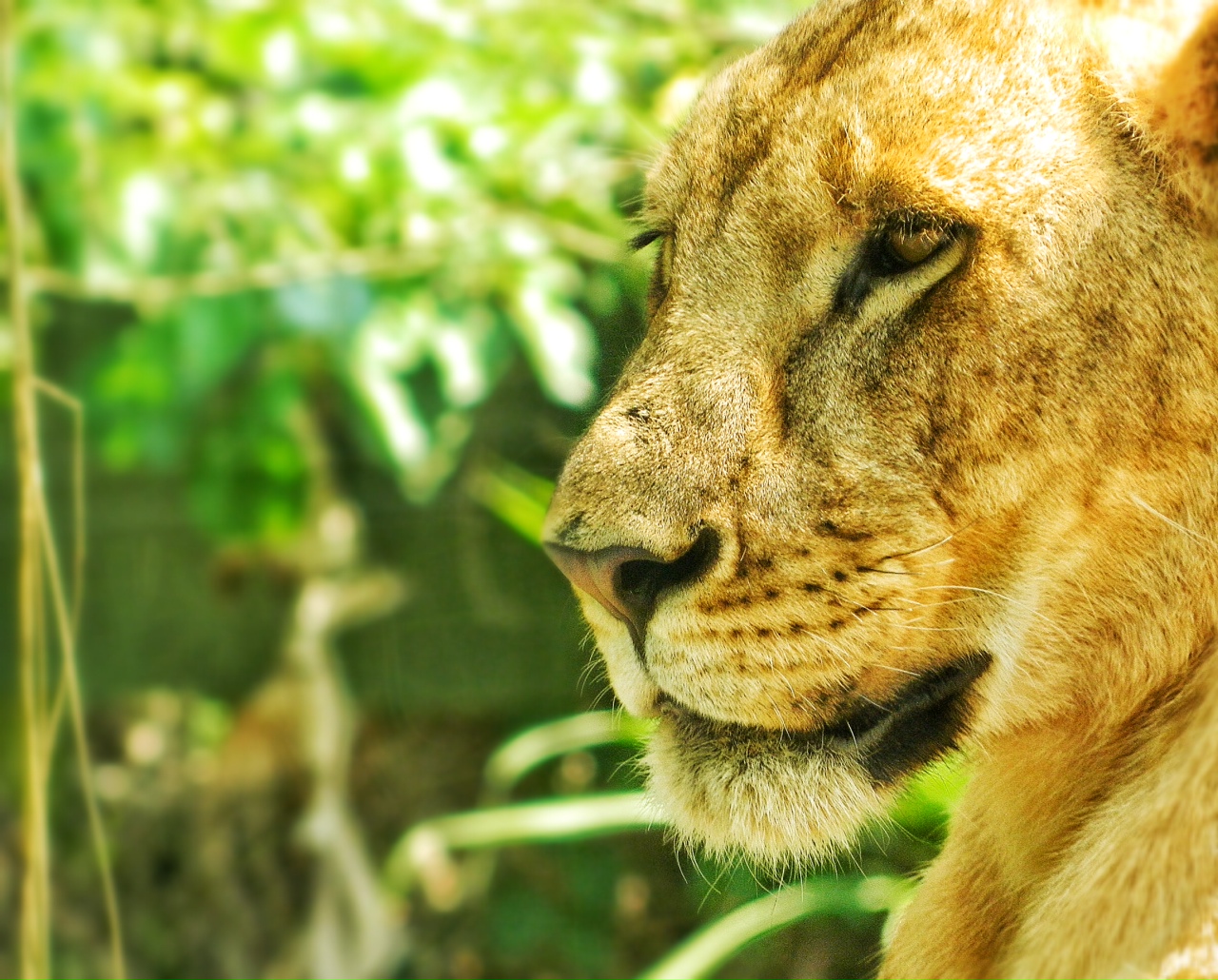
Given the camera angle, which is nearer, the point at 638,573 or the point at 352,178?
the point at 638,573

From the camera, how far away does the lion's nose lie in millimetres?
1353

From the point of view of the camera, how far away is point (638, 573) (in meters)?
1.37

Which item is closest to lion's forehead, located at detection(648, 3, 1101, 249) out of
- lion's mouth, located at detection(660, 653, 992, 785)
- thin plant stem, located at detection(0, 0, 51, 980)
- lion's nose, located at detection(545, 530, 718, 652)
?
lion's nose, located at detection(545, 530, 718, 652)

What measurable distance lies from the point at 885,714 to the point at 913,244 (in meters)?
0.45

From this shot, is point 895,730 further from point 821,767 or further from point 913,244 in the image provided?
point 913,244

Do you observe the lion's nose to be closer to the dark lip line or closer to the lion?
the lion

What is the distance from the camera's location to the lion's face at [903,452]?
4.26ft

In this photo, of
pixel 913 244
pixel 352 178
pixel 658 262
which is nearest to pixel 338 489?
pixel 352 178

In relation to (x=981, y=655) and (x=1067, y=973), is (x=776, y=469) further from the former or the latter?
(x=1067, y=973)

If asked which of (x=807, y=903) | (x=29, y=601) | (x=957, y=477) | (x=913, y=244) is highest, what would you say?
(x=29, y=601)

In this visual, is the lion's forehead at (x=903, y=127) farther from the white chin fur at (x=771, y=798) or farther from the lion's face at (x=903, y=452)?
the white chin fur at (x=771, y=798)

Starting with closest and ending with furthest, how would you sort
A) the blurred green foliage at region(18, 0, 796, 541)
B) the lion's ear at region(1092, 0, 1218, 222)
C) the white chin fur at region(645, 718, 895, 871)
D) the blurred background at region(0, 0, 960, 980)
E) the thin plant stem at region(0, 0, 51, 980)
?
the lion's ear at region(1092, 0, 1218, 222)
the white chin fur at region(645, 718, 895, 871)
the thin plant stem at region(0, 0, 51, 980)
the blurred background at region(0, 0, 960, 980)
the blurred green foliage at region(18, 0, 796, 541)

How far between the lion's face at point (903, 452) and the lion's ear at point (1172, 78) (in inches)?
0.9

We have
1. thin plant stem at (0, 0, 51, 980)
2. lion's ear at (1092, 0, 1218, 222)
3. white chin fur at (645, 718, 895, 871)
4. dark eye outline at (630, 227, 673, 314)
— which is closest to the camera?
lion's ear at (1092, 0, 1218, 222)
